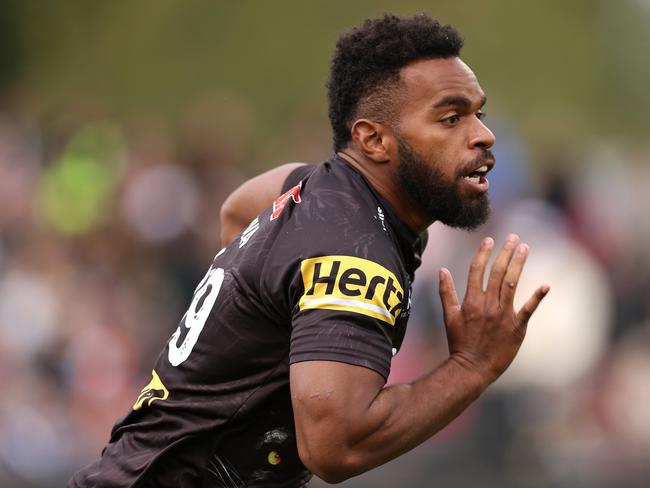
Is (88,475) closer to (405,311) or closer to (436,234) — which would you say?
(405,311)

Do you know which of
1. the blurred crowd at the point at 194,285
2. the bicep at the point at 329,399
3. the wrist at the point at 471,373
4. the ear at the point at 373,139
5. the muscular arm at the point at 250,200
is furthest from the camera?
the blurred crowd at the point at 194,285

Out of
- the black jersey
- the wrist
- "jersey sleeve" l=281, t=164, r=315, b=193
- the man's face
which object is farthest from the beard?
"jersey sleeve" l=281, t=164, r=315, b=193

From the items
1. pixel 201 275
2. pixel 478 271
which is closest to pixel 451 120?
pixel 478 271

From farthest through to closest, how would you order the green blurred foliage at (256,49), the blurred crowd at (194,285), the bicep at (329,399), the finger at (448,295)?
the green blurred foliage at (256,49) → the blurred crowd at (194,285) → the finger at (448,295) → the bicep at (329,399)

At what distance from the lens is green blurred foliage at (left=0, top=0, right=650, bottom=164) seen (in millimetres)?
17594

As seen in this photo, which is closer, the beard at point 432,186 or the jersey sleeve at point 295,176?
the beard at point 432,186

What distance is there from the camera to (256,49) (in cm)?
1822

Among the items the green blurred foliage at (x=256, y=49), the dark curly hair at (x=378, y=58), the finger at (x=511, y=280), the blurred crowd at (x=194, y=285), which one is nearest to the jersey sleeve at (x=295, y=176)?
the dark curly hair at (x=378, y=58)

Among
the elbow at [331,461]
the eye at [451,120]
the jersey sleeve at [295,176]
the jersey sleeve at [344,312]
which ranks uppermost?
the jersey sleeve at [295,176]

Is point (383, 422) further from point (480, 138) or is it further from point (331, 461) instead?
point (480, 138)

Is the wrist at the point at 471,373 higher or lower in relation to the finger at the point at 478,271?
lower

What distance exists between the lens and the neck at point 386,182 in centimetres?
450

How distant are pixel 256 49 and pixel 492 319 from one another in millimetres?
14321

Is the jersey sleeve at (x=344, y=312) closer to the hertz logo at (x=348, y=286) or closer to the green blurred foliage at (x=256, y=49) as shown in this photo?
the hertz logo at (x=348, y=286)
